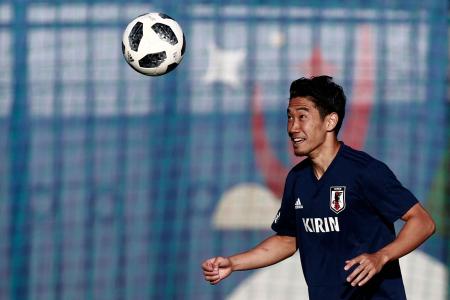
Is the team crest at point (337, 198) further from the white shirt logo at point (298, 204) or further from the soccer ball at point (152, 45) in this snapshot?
the soccer ball at point (152, 45)

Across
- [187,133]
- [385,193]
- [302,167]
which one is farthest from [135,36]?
[385,193]

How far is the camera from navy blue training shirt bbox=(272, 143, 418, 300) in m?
4.21

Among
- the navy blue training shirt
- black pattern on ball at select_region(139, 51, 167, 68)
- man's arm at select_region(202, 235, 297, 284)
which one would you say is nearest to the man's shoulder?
the navy blue training shirt

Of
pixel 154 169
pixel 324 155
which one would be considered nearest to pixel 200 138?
pixel 154 169

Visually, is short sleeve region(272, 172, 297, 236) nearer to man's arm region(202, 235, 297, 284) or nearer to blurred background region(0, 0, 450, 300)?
man's arm region(202, 235, 297, 284)

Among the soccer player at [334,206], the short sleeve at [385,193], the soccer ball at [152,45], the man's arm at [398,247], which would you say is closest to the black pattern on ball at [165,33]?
the soccer ball at [152,45]

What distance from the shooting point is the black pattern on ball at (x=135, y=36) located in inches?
223

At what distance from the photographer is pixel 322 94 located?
438 centimetres

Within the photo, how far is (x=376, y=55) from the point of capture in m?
7.50

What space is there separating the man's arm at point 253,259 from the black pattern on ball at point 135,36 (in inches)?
65.5

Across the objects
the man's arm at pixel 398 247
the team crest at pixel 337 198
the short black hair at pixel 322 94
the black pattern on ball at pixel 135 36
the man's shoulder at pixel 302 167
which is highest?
the black pattern on ball at pixel 135 36

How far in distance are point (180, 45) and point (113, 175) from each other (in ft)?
6.59

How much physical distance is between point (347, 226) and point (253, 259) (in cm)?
50

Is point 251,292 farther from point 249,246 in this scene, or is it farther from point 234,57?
point 234,57
